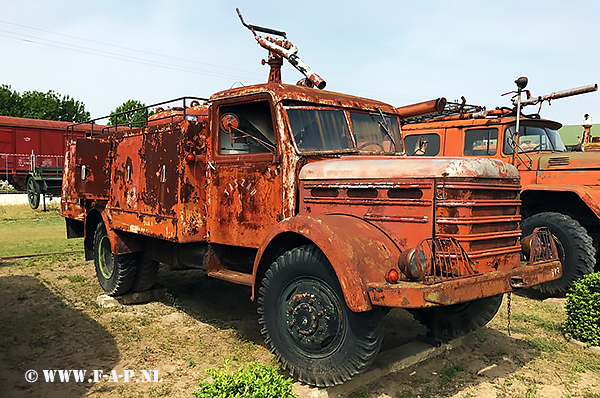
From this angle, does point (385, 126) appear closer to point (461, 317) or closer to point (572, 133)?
point (461, 317)

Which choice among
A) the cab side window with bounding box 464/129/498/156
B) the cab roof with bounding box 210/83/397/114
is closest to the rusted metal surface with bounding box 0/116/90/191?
the cab side window with bounding box 464/129/498/156

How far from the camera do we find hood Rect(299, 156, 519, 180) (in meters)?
3.47

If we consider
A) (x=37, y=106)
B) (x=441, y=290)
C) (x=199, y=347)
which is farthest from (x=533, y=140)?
(x=37, y=106)

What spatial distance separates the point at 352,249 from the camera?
3389 millimetres

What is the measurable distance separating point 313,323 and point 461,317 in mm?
1694

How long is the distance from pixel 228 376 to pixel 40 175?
19.7 meters

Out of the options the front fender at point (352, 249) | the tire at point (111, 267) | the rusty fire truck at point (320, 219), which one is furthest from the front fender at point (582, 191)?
the tire at point (111, 267)

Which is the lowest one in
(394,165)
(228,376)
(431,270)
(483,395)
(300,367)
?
(483,395)

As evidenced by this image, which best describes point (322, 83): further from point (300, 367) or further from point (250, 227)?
point (300, 367)

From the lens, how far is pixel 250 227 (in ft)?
15.1

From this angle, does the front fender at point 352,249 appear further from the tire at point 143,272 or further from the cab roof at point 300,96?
the tire at point 143,272

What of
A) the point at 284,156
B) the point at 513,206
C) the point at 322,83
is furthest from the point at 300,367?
the point at 322,83

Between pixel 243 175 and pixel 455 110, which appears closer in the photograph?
pixel 243 175

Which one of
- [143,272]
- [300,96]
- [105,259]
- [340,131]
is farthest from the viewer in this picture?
[105,259]
